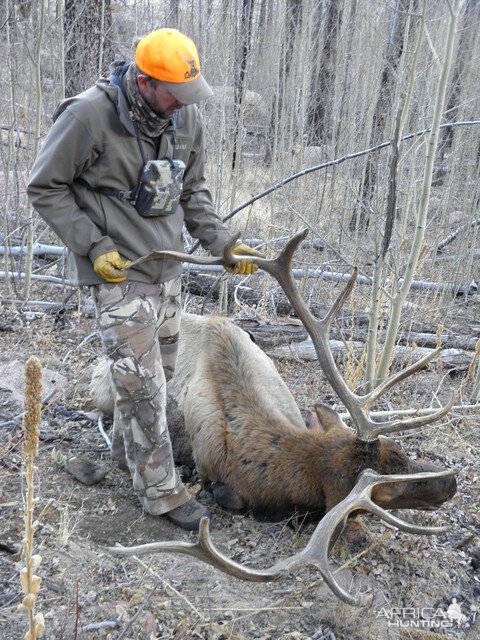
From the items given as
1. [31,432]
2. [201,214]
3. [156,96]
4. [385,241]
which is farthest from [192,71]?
[31,432]

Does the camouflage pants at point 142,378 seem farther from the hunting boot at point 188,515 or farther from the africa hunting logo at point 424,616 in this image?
the africa hunting logo at point 424,616

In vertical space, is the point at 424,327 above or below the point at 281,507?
above

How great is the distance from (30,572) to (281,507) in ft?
8.32

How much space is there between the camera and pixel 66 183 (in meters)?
3.41

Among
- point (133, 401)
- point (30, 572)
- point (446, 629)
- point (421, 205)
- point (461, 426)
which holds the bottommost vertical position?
point (446, 629)

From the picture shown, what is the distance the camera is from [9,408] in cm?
468

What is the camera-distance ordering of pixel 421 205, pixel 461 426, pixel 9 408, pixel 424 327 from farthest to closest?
pixel 424 327, pixel 461 426, pixel 9 408, pixel 421 205

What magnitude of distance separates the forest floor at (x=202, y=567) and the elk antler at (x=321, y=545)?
284 mm

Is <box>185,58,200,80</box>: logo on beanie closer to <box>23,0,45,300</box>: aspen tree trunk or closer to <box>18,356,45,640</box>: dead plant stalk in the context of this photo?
<box>18,356,45,640</box>: dead plant stalk

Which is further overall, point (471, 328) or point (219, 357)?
point (471, 328)

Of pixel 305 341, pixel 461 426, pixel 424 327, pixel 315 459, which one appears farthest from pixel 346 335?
pixel 315 459

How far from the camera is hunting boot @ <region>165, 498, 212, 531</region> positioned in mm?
3830

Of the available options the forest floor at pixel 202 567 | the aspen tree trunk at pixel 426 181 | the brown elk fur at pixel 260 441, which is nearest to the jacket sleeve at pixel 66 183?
the forest floor at pixel 202 567

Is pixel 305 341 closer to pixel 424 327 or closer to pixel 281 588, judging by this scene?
pixel 424 327
